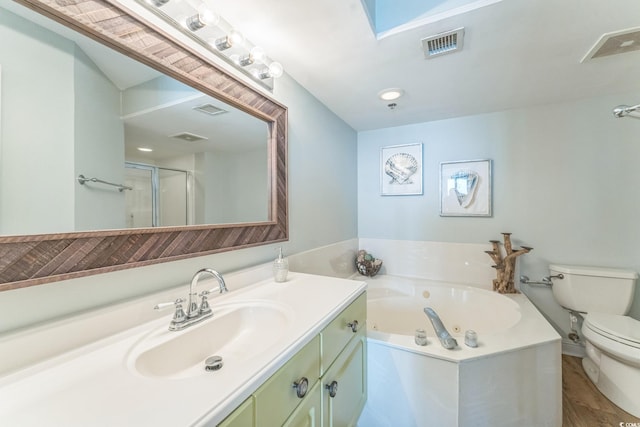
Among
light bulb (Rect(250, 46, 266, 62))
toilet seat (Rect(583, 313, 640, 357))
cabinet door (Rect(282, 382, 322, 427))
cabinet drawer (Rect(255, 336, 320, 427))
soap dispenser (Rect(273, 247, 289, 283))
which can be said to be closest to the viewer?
cabinet drawer (Rect(255, 336, 320, 427))

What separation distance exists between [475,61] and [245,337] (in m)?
1.89

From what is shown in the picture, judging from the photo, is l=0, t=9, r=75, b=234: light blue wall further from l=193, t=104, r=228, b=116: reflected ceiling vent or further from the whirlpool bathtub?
the whirlpool bathtub

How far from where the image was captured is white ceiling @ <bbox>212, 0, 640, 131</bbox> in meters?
1.06

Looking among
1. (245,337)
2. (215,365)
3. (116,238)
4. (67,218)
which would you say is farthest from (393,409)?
(67,218)

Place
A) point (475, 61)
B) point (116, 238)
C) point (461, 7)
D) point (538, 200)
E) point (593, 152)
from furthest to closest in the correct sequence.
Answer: point (538, 200) < point (593, 152) < point (475, 61) < point (461, 7) < point (116, 238)

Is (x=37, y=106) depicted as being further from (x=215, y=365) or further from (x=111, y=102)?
(x=215, y=365)

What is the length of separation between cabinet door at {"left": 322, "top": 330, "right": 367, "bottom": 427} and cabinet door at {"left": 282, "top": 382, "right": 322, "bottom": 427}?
0.04 metres

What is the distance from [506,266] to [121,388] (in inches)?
97.5

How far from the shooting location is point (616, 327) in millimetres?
1505

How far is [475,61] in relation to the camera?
1420 millimetres

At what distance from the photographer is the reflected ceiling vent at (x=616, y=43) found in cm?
119

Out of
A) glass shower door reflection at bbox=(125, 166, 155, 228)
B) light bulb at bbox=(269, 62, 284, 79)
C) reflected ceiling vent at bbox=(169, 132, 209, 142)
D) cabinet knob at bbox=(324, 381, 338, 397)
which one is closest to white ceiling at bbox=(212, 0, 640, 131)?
light bulb at bbox=(269, 62, 284, 79)

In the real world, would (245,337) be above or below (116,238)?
below

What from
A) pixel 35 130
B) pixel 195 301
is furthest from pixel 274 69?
pixel 195 301
